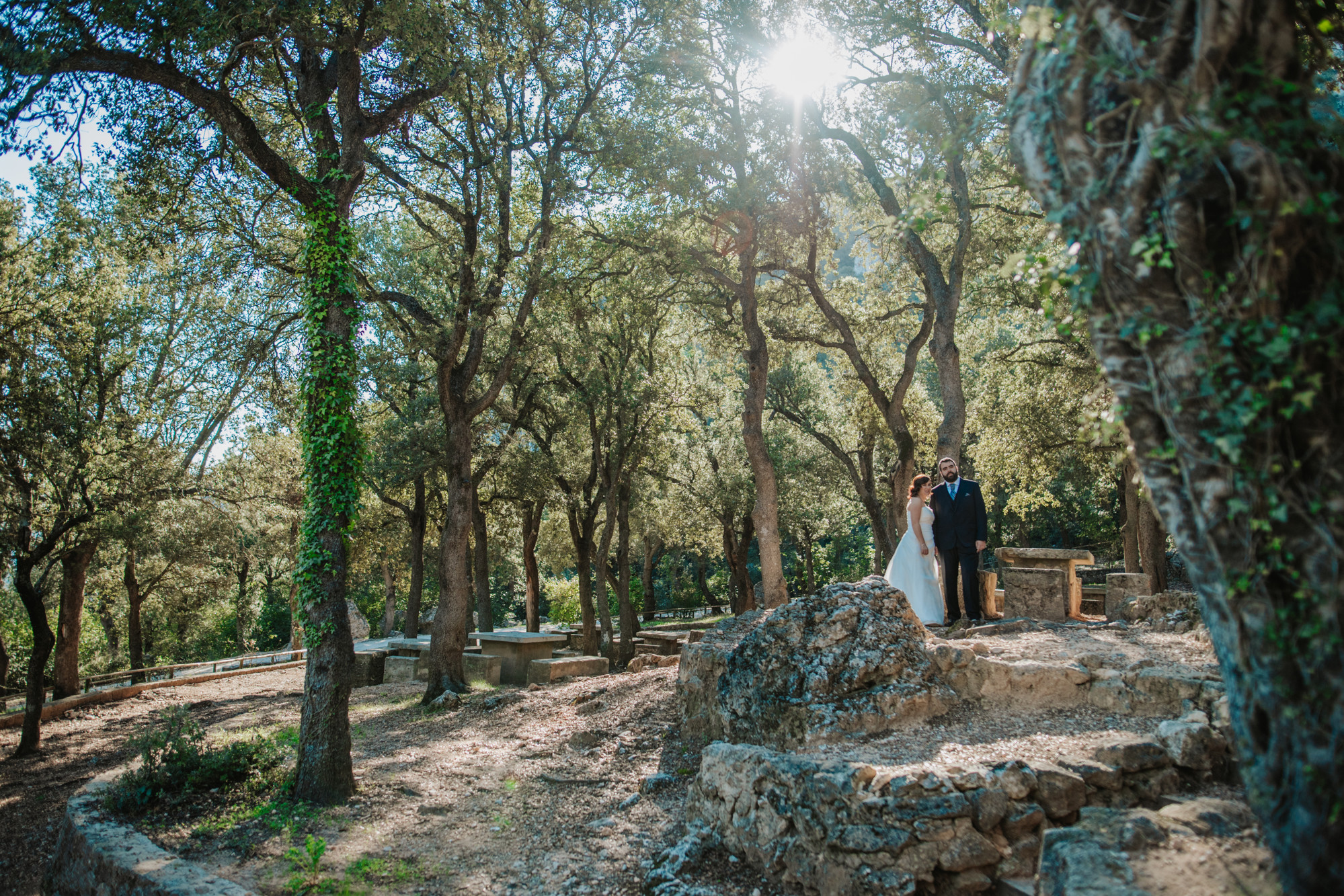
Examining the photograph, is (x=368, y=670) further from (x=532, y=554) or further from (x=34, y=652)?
(x=532, y=554)

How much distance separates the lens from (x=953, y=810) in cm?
428

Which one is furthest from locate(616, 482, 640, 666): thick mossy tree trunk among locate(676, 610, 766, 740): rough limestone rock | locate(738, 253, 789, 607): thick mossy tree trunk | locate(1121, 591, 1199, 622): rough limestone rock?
locate(1121, 591, 1199, 622): rough limestone rock

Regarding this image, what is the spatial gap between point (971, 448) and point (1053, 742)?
18491 mm

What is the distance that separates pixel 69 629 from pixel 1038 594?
18.5 m

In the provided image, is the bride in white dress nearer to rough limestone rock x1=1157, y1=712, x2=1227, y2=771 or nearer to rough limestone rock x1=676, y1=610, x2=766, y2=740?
rough limestone rock x1=676, y1=610, x2=766, y2=740

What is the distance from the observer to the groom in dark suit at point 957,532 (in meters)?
8.64

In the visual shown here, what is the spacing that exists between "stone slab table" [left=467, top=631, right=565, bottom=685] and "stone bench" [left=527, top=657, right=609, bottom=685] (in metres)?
0.27

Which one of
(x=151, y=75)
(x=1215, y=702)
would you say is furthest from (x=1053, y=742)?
(x=151, y=75)

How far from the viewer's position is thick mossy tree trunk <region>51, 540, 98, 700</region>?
49.4ft

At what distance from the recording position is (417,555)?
2080 centimetres

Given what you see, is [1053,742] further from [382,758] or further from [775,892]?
[382,758]

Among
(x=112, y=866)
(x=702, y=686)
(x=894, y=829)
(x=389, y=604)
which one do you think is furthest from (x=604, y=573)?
(x=389, y=604)

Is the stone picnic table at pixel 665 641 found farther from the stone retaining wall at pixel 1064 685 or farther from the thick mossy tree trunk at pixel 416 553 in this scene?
the stone retaining wall at pixel 1064 685

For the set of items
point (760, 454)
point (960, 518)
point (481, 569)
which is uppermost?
point (760, 454)
